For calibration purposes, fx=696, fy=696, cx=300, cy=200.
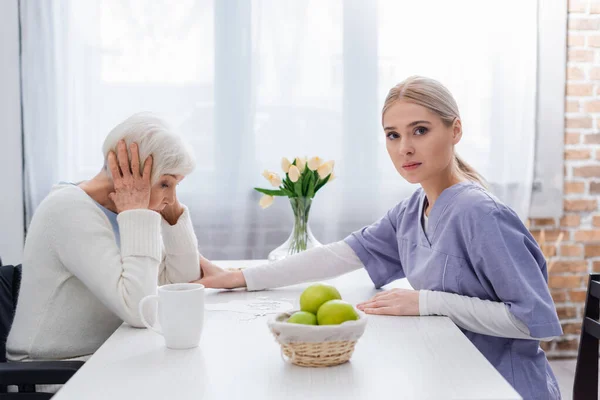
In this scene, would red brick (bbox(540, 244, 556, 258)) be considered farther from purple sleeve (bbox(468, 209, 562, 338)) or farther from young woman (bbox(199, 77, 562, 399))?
purple sleeve (bbox(468, 209, 562, 338))

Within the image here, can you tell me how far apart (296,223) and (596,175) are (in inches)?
71.5

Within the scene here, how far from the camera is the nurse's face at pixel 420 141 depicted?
1598 mm

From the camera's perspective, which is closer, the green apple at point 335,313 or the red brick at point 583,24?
the green apple at point 335,313

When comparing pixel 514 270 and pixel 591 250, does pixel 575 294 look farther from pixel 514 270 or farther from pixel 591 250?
pixel 514 270

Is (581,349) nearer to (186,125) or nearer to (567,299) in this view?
(567,299)

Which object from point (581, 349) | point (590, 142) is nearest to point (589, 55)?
point (590, 142)

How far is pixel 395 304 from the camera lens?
145 cm

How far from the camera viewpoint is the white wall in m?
3.00

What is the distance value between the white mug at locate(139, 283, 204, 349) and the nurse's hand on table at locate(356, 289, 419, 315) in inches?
16.4

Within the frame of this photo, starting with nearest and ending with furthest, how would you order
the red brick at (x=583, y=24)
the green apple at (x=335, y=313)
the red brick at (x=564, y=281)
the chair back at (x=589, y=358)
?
1. the green apple at (x=335, y=313)
2. the chair back at (x=589, y=358)
3. the red brick at (x=583, y=24)
4. the red brick at (x=564, y=281)

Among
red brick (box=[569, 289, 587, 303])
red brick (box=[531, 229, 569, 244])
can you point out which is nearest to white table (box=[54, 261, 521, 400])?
red brick (box=[531, 229, 569, 244])

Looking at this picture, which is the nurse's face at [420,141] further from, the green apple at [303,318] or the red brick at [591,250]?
the red brick at [591,250]

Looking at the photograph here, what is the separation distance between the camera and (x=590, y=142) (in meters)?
3.30

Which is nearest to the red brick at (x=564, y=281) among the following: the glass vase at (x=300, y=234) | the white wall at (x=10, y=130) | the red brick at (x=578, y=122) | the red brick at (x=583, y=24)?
the red brick at (x=578, y=122)
